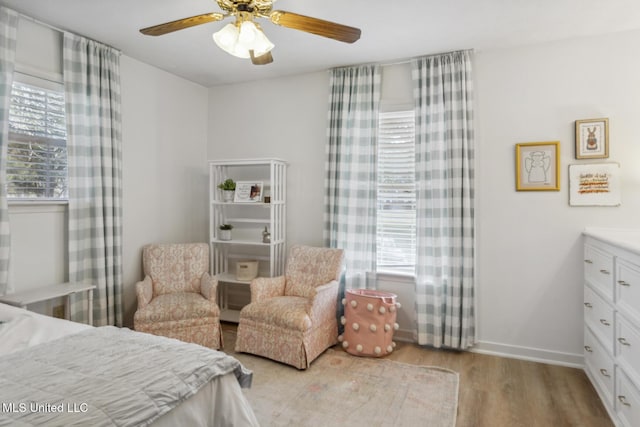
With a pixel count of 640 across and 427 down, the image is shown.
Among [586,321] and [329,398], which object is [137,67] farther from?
[586,321]

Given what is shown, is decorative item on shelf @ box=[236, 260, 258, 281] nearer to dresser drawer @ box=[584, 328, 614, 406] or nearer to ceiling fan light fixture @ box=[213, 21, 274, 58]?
ceiling fan light fixture @ box=[213, 21, 274, 58]

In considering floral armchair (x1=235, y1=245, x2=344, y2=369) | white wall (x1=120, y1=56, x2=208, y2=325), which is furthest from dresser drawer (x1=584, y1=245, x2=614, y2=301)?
white wall (x1=120, y1=56, x2=208, y2=325)

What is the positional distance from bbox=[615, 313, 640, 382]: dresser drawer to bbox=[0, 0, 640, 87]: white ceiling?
205 cm

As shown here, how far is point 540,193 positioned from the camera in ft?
10.0

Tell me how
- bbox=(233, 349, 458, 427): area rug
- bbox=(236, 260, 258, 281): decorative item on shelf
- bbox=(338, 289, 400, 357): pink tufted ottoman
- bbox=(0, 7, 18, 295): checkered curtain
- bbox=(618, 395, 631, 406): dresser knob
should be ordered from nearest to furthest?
1. bbox=(618, 395, 631, 406): dresser knob
2. bbox=(233, 349, 458, 427): area rug
3. bbox=(0, 7, 18, 295): checkered curtain
4. bbox=(338, 289, 400, 357): pink tufted ottoman
5. bbox=(236, 260, 258, 281): decorative item on shelf

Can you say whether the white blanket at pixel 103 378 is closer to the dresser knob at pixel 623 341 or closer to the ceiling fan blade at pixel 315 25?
the ceiling fan blade at pixel 315 25

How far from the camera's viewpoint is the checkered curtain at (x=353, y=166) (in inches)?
140

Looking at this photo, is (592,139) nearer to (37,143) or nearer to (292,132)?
(292,132)

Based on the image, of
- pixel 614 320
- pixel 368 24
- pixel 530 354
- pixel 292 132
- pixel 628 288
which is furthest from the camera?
pixel 292 132

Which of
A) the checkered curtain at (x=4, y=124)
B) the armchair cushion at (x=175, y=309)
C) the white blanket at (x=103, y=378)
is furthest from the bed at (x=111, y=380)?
the armchair cushion at (x=175, y=309)

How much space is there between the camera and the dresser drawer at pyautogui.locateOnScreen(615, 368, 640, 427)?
188 centimetres

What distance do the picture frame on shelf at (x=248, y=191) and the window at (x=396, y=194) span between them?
1229mm

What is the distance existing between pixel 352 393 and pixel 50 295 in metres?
2.19

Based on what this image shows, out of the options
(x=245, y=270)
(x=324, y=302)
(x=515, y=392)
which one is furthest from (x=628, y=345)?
(x=245, y=270)
